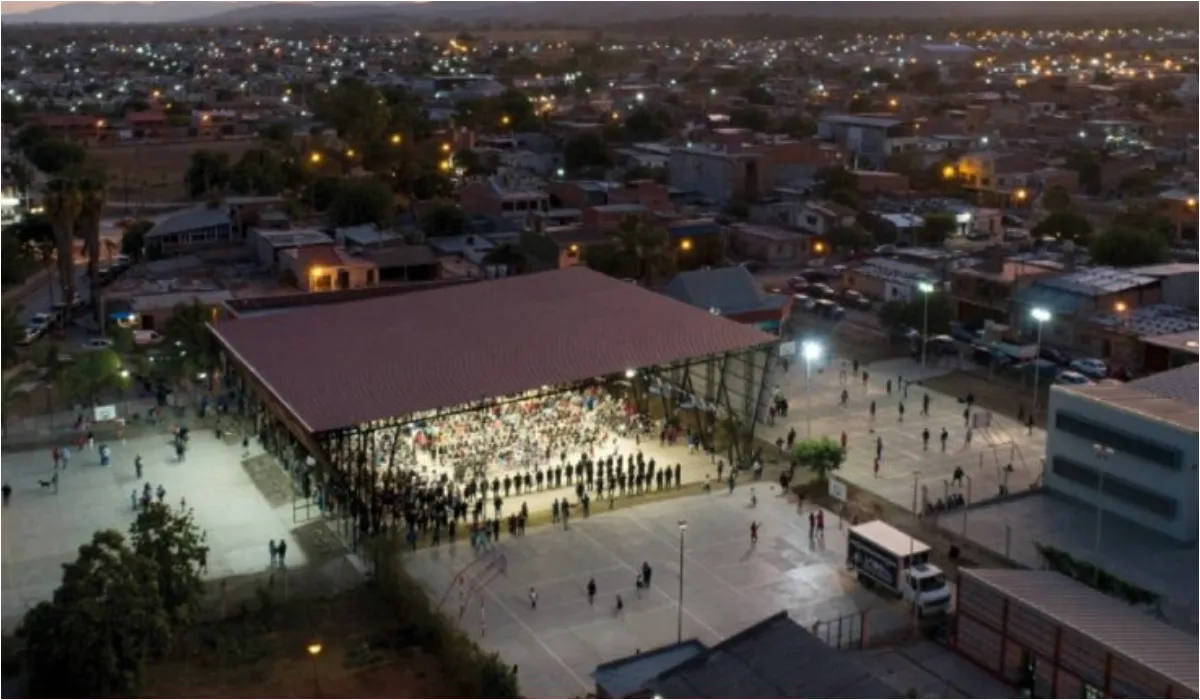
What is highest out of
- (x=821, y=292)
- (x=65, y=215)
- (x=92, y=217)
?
(x=65, y=215)

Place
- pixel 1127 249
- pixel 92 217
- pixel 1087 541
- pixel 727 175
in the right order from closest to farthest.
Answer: pixel 1087 541
pixel 92 217
pixel 1127 249
pixel 727 175

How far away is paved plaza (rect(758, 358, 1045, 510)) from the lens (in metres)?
19.1

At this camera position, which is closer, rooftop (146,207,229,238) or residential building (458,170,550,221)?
rooftop (146,207,229,238)

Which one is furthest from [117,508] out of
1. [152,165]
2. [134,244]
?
[152,165]

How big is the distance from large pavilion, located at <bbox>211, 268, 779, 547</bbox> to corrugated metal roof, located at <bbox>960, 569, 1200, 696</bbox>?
6.65 metres

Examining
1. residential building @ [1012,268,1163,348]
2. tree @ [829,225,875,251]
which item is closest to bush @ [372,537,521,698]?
residential building @ [1012,268,1163,348]

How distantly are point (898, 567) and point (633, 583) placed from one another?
289 centimetres

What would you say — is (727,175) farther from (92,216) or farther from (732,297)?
(92,216)

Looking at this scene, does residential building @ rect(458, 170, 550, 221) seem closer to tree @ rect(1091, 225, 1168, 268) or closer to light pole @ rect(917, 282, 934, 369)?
tree @ rect(1091, 225, 1168, 268)

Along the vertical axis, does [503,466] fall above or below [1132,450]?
below

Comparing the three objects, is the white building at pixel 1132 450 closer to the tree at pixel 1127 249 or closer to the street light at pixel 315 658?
the street light at pixel 315 658

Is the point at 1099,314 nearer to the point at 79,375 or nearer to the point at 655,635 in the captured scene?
the point at 655,635

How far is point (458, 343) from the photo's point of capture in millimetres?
19328

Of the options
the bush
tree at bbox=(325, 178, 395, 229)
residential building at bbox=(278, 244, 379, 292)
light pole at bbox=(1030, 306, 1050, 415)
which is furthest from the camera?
tree at bbox=(325, 178, 395, 229)
